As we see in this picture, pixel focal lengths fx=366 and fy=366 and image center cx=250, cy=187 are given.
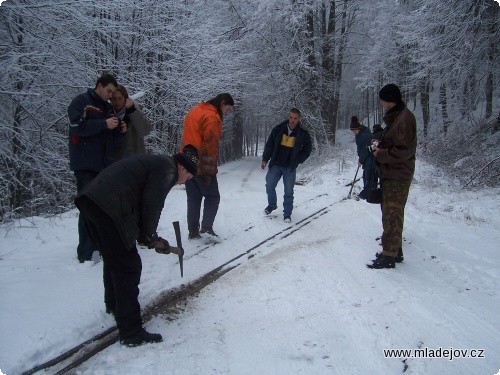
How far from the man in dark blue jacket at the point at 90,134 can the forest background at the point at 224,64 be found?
178cm

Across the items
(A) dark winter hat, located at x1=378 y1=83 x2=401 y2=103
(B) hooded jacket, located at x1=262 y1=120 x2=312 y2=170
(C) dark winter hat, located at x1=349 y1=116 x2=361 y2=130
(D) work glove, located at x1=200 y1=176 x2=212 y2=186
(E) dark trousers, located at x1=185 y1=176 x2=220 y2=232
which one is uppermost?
(A) dark winter hat, located at x1=378 y1=83 x2=401 y2=103

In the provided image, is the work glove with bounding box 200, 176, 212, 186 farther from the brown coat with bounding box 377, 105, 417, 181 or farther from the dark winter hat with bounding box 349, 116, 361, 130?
the dark winter hat with bounding box 349, 116, 361, 130

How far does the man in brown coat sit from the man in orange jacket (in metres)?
2.25

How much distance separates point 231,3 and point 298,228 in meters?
16.3

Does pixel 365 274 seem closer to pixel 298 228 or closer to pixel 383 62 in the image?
pixel 298 228

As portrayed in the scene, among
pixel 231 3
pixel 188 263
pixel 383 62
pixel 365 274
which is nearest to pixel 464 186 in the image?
pixel 365 274

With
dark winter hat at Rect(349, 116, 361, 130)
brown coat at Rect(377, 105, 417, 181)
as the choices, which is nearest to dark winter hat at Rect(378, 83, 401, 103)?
brown coat at Rect(377, 105, 417, 181)

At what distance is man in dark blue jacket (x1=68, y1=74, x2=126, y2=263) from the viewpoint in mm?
4160

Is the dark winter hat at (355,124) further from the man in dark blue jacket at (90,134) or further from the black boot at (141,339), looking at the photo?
the black boot at (141,339)

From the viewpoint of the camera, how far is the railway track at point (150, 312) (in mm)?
2729

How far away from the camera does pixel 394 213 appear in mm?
4527

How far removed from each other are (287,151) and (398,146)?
8.85 ft

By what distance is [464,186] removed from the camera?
11062 millimetres

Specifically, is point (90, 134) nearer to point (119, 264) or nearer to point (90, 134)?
point (90, 134)
